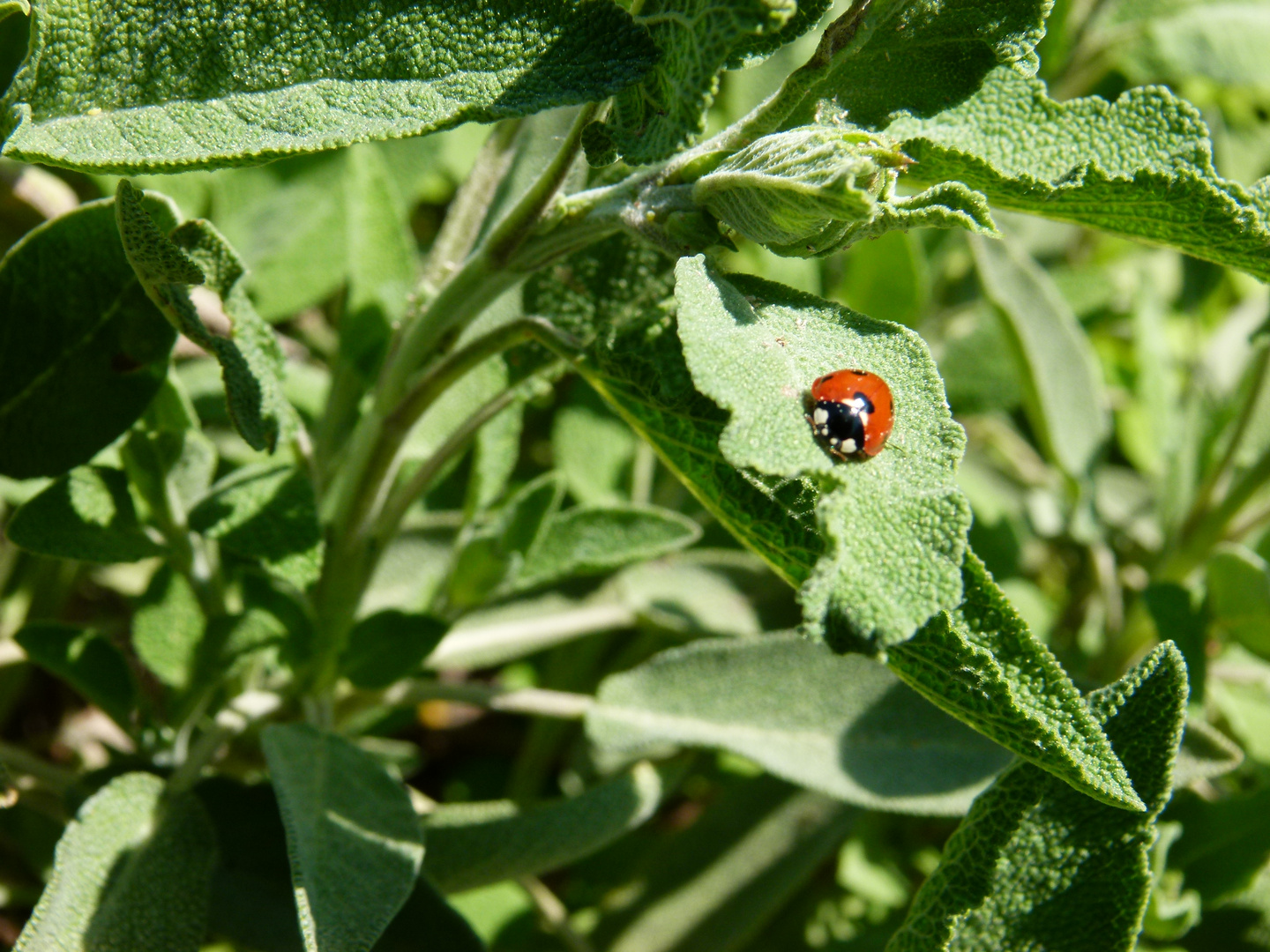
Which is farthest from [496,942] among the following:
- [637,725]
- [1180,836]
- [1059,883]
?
[1180,836]

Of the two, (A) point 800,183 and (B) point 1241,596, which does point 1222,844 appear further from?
(A) point 800,183

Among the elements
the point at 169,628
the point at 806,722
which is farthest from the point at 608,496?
the point at 169,628

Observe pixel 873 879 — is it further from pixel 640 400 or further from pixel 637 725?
pixel 640 400

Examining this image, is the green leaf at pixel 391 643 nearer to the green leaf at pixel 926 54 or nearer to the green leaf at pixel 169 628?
the green leaf at pixel 169 628

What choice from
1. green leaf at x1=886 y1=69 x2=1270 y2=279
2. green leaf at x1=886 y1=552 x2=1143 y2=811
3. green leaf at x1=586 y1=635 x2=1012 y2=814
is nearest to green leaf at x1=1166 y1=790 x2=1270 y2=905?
green leaf at x1=586 y1=635 x2=1012 y2=814

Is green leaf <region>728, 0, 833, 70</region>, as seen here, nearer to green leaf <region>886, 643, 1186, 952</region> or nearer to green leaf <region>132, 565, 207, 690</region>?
green leaf <region>886, 643, 1186, 952</region>

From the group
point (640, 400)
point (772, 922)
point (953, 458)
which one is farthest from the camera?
point (772, 922)

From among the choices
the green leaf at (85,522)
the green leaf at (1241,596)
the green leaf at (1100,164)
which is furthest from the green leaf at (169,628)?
the green leaf at (1241,596)
